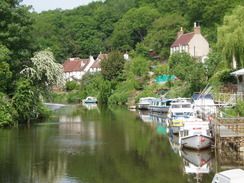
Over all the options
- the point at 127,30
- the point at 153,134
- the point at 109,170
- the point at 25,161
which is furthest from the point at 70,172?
the point at 127,30

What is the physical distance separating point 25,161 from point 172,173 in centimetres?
954

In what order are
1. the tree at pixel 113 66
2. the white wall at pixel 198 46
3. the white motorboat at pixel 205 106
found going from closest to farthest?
the white motorboat at pixel 205 106 → the white wall at pixel 198 46 → the tree at pixel 113 66

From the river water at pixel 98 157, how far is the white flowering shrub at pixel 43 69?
7.63m

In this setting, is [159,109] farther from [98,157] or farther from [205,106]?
[98,157]

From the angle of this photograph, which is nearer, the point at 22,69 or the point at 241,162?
the point at 241,162

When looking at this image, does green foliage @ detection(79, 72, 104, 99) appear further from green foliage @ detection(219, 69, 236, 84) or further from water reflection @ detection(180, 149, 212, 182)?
water reflection @ detection(180, 149, 212, 182)

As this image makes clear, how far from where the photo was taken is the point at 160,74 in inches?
3398

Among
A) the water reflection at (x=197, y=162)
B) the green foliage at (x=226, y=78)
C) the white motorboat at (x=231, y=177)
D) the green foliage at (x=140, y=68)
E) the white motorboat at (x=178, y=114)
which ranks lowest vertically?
the water reflection at (x=197, y=162)

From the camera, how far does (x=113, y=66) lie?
94.8 metres

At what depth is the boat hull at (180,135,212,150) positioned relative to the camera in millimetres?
28969

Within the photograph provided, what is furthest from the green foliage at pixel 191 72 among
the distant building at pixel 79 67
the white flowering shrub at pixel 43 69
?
the distant building at pixel 79 67

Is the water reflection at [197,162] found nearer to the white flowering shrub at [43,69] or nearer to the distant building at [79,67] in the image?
the white flowering shrub at [43,69]

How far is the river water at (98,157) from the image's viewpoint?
76.3 feet

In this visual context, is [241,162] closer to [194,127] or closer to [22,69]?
[194,127]
